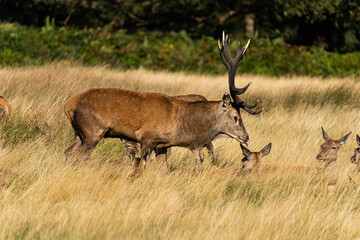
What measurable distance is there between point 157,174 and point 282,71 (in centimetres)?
1506

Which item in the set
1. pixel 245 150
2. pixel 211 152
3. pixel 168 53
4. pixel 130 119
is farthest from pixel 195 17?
pixel 130 119

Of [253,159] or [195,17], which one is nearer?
[253,159]

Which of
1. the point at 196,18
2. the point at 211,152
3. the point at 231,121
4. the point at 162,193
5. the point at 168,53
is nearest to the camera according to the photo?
the point at 162,193

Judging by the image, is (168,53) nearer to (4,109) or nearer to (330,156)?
(4,109)

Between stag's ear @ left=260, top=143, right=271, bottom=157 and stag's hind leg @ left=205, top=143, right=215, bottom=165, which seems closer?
stag's ear @ left=260, top=143, right=271, bottom=157

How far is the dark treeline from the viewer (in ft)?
95.7

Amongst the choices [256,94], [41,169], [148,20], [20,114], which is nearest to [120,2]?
[148,20]

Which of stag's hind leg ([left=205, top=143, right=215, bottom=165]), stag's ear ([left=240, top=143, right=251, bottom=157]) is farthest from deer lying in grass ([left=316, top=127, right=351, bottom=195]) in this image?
stag's hind leg ([left=205, top=143, right=215, bottom=165])

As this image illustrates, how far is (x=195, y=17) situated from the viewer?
3375cm

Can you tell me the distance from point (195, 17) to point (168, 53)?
12.7m

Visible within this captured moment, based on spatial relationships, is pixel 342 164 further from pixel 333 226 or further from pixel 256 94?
pixel 256 94

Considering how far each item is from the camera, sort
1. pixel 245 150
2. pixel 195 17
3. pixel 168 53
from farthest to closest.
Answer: pixel 195 17 < pixel 168 53 < pixel 245 150

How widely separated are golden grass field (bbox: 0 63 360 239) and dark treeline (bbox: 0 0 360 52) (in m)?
18.5

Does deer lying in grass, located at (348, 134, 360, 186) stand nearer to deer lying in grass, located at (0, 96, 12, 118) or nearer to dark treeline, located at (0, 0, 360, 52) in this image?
deer lying in grass, located at (0, 96, 12, 118)
